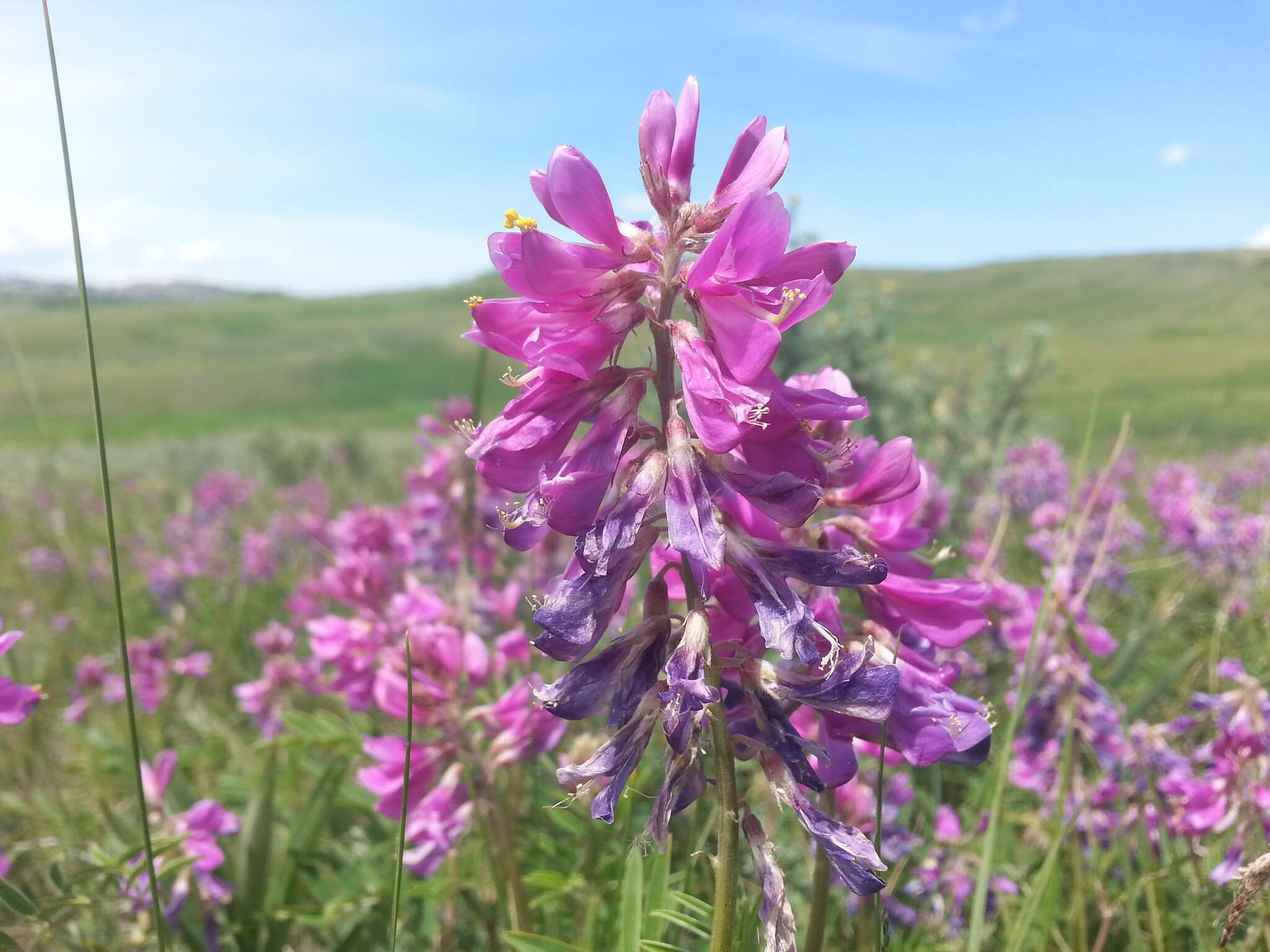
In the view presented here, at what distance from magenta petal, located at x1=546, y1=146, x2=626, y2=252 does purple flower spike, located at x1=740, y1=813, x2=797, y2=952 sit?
916mm

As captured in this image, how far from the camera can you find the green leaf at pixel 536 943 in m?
1.54

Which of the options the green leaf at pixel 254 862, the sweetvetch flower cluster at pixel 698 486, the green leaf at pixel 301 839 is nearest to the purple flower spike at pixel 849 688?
the sweetvetch flower cluster at pixel 698 486

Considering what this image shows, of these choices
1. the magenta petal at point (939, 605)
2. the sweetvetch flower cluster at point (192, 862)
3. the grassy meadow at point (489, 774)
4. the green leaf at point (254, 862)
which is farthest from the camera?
the green leaf at point (254, 862)

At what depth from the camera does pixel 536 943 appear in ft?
5.14

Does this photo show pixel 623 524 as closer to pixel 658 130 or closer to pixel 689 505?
pixel 689 505

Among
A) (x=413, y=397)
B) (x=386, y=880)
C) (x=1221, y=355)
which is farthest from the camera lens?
(x=413, y=397)

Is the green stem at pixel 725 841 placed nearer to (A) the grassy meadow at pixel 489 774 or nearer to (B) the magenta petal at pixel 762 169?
(A) the grassy meadow at pixel 489 774

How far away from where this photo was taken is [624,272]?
1.41m

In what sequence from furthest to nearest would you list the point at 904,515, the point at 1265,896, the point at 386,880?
the point at 386,880 → the point at 1265,896 → the point at 904,515

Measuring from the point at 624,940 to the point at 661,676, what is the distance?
1.98ft

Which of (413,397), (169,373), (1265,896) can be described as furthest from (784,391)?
(169,373)

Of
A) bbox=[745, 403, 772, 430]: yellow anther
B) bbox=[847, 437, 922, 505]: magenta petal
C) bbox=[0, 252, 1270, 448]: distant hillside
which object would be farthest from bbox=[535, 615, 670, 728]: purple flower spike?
bbox=[0, 252, 1270, 448]: distant hillside

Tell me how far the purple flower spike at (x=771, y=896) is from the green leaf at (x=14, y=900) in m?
1.36

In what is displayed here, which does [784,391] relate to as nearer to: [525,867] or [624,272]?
[624,272]
